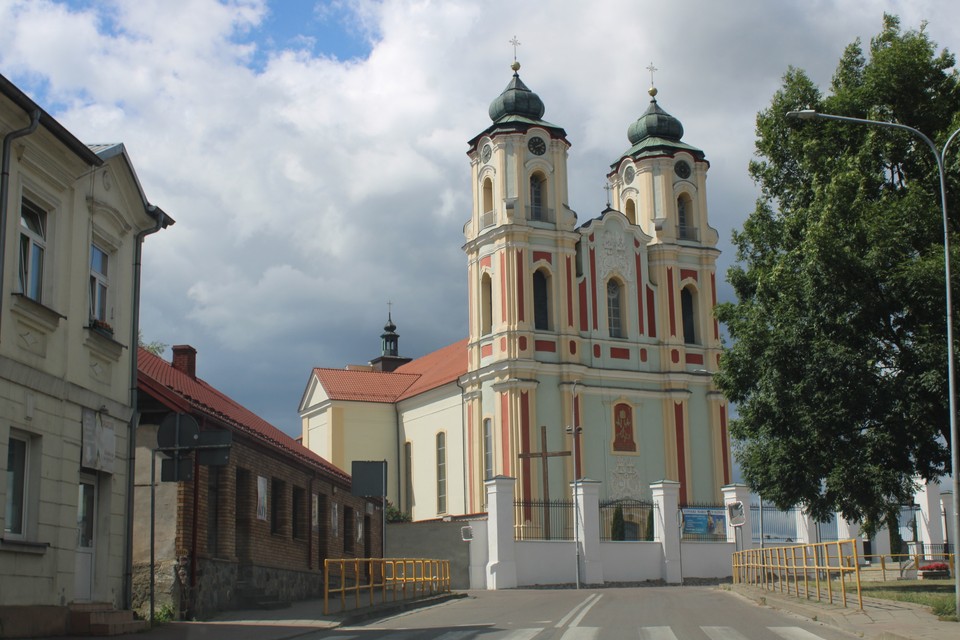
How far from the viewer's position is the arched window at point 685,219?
5438 centimetres

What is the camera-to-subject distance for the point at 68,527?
15.6 meters

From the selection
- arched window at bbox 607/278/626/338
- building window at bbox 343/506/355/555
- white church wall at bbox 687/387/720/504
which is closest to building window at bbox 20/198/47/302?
building window at bbox 343/506/355/555

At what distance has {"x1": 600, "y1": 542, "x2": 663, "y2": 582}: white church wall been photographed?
3950 cm

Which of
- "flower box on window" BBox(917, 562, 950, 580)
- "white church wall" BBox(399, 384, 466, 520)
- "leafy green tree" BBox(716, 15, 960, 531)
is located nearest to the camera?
"leafy green tree" BBox(716, 15, 960, 531)

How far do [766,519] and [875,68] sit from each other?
80.1 feet

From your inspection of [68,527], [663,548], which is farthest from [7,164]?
[663,548]

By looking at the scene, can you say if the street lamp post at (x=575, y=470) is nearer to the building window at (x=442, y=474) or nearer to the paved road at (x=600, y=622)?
the building window at (x=442, y=474)

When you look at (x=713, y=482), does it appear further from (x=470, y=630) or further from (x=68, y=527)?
(x=68, y=527)

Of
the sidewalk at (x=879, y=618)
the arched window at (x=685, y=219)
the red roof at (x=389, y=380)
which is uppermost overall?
the arched window at (x=685, y=219)

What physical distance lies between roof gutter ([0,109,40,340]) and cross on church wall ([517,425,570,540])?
2949 centimetres

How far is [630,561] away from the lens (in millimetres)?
39969

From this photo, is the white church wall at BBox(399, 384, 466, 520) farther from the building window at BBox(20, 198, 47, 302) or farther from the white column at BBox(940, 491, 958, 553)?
the building window at BBox(20, 198, 47, 302)

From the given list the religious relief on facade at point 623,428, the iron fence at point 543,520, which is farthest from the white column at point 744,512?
the religious relief on facade at point 623,428

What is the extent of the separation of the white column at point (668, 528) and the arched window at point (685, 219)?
16.6 metres
